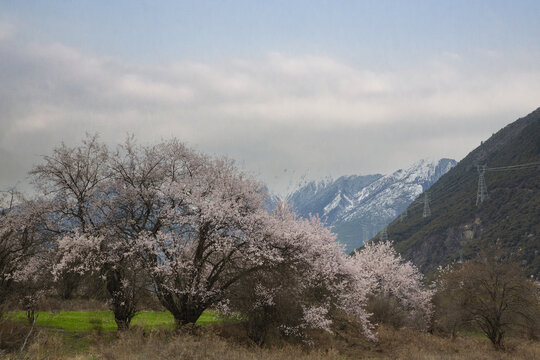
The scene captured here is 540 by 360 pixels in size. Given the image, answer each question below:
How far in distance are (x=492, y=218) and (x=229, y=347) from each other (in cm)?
12798

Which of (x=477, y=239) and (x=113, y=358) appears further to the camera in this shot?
(x=477, y=239)

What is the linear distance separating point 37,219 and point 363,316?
19987 millimetres

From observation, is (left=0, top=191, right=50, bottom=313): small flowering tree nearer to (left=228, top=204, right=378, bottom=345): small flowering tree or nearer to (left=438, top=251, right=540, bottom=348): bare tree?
(left=228, top=204, right=378, bottom=345): small flowering tree

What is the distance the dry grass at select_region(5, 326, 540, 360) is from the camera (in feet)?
56.6

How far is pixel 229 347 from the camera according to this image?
2009 centimetres

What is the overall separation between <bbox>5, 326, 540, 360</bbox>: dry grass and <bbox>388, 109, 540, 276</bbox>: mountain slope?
69.7m

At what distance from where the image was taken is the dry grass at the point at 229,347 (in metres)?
17.2

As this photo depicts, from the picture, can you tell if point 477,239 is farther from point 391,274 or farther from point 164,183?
point 164,183

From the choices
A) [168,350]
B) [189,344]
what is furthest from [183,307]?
[168,350]

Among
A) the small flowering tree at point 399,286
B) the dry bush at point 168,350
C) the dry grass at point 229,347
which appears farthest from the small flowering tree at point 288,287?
the small flowering tree at point 399,286

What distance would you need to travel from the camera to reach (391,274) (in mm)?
50281

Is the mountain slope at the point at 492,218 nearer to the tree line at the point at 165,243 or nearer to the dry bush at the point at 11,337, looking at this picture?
the tree line at the point at 165,243

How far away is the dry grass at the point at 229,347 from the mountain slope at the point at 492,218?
69746 mm

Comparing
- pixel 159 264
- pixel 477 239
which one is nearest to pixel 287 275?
pixel 159 264
